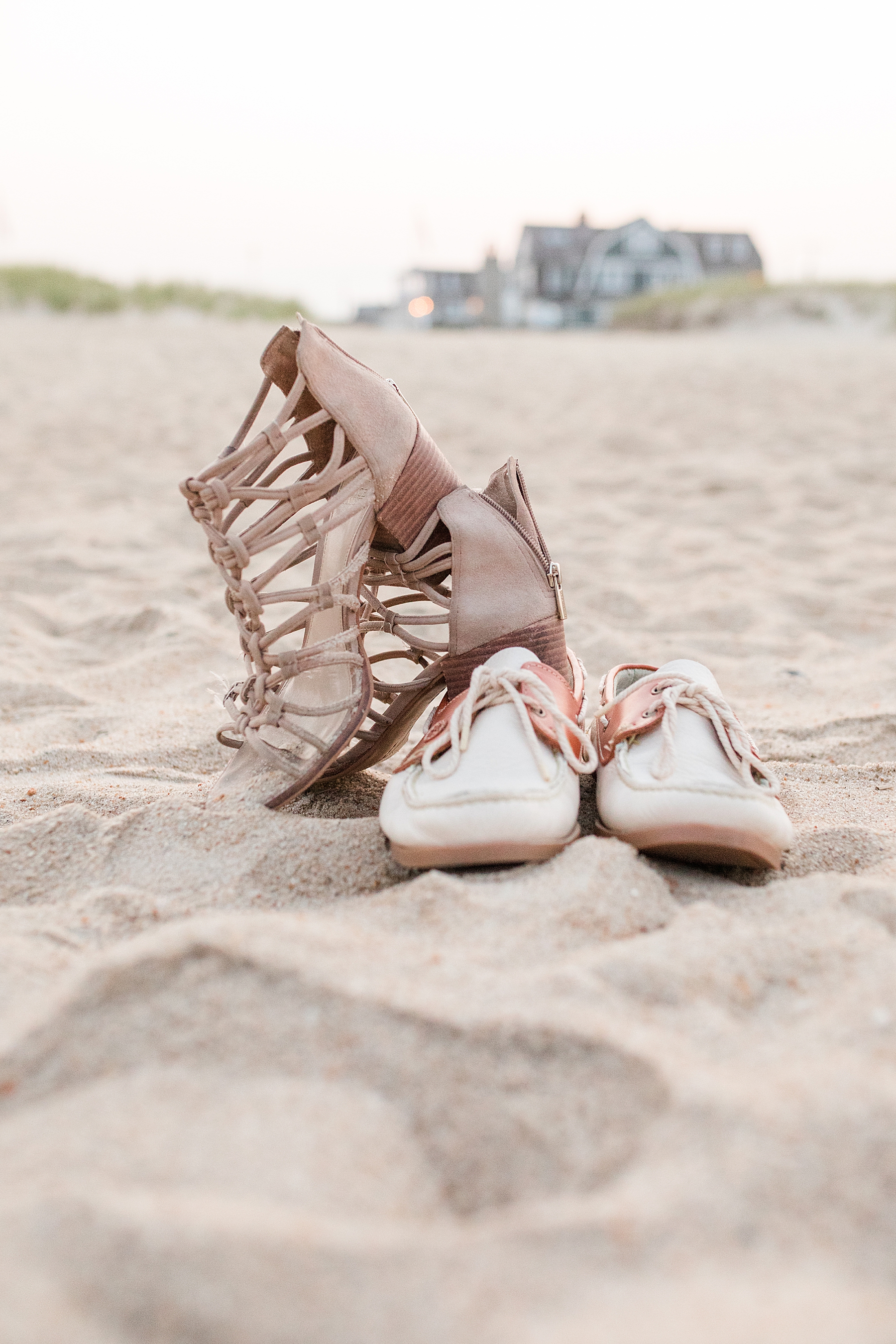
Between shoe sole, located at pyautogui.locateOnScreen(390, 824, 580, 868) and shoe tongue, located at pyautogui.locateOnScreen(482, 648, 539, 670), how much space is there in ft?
0.95

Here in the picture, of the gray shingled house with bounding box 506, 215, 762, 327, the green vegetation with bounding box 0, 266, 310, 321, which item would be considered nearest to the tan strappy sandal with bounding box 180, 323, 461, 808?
the green vegetation with bounding box 0, 266, 310, 321

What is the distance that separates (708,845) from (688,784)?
0.08m

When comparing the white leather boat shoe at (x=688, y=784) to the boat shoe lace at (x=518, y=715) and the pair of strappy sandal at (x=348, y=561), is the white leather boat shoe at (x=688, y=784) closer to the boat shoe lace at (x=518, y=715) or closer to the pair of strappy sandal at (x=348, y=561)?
the boat shoe lace at (x=518, y=715)

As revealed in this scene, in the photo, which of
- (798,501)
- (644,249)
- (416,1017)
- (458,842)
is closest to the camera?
(416,1017)

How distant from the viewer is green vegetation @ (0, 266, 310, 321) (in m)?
10.1

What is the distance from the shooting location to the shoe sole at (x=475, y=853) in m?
1.09

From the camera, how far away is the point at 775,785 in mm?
1167

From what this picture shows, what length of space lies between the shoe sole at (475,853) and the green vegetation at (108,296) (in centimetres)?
1032

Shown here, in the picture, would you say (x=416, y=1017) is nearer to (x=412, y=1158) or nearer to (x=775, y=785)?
(x=412, y=1158)

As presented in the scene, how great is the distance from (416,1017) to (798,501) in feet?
10.8

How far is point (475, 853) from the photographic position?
109 centimetres

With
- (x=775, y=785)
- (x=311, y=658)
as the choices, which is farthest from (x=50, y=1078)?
(x=775, y=785)

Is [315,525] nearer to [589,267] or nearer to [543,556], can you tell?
[543,556]

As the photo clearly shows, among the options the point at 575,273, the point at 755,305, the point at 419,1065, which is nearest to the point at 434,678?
the point at 419,1065
